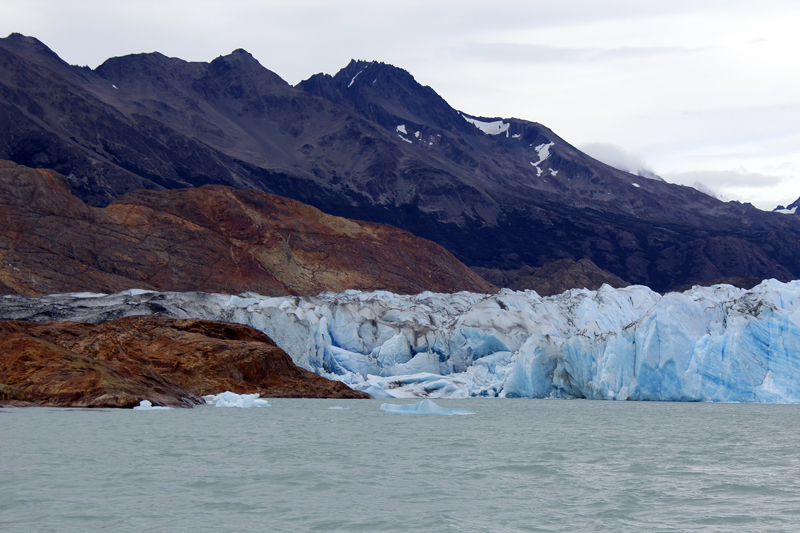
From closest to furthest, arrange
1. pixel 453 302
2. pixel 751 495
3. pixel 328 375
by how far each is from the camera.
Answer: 1. pixel 751 495
2. pixel 328 375
3. pixel 453 302

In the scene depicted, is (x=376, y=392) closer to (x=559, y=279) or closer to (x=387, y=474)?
(x=387, y=474)

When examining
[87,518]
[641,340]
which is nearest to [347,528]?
[87,518]

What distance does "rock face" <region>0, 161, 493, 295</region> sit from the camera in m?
73.2

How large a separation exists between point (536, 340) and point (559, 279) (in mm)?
92108

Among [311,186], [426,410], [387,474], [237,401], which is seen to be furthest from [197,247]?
[311,186]

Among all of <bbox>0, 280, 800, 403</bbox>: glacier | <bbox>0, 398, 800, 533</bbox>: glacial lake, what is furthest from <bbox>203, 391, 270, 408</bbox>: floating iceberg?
<bbox>0, 280, 800, 403</bbox>: glacier

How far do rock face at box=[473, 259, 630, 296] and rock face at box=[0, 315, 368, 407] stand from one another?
288 feet

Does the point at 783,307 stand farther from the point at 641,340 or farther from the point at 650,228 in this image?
the point at 650,228

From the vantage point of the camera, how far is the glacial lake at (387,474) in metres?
10.9

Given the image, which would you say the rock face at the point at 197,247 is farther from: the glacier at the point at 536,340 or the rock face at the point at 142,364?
the rock face at the point at 142,364

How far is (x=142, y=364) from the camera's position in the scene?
3456 centimetres

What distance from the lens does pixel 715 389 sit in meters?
34.2

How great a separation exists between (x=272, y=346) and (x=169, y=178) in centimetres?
11768

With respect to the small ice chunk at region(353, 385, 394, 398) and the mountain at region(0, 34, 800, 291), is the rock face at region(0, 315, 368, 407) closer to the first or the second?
the small ice chunk at region(353, 385, 394, 398)
